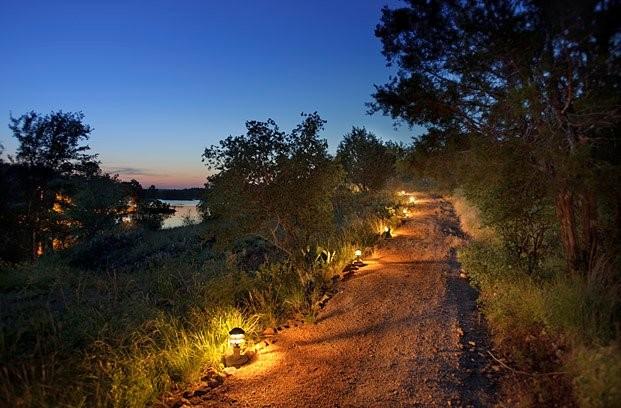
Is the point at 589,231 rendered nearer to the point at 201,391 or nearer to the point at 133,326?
the point at 201,391

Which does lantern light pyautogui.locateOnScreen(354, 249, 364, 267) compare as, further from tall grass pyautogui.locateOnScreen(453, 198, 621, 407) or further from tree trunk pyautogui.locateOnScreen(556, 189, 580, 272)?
tree trunk pyautogui.locateOnScreen(556, 189, 580, 272)

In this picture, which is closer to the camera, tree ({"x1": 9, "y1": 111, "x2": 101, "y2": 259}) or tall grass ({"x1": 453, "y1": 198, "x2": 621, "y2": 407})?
tall grass ({"x1": 453, "y1": 198, "x2": 621, "y2": 407})

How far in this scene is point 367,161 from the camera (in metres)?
31.6

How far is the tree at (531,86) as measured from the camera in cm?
496

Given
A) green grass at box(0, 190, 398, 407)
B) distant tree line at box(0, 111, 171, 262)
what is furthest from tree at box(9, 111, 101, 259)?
green grass at box(0, 190, 398, 407)

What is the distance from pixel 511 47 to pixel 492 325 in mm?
4466

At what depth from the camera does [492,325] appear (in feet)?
22.0

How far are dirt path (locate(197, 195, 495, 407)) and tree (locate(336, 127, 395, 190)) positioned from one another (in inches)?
863

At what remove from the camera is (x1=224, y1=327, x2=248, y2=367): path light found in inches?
228

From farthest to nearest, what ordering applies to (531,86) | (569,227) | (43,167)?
(43,167) < (569,227) < (531,86)

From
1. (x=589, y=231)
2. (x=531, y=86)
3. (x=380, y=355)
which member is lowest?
(x=380, y=355)

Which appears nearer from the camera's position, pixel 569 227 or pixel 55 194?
pixel 569 227

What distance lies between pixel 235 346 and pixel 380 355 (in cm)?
221

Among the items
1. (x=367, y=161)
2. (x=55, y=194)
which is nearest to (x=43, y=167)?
(x=55, y=194)
